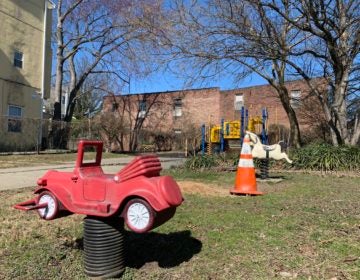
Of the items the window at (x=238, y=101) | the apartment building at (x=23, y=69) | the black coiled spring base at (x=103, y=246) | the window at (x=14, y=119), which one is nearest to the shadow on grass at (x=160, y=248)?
the black coiled spring base at (x=103, y=246)

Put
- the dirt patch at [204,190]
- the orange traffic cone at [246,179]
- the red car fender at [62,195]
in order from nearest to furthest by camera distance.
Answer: the red car fender at [62,195], the orange traffic cone at [246,179], the dirt patch at [204,190]

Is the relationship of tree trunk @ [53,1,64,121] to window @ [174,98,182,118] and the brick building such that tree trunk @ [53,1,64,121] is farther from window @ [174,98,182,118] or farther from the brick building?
window @ [174,98,182,118]

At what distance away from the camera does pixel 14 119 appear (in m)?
23.5

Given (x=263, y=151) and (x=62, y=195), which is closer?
(x=62, y=195)

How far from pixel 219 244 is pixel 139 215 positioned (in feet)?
4.73

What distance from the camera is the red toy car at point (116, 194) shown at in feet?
11.4

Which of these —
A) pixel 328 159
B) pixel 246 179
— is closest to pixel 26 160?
pixel 328 159

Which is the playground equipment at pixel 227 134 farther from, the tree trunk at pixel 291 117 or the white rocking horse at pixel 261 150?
the white rocking horse at pixel 261 150

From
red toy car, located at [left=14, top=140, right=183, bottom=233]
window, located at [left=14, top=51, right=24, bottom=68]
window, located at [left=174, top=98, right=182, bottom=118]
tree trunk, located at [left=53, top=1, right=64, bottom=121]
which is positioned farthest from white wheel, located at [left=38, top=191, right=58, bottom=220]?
window, located at [left=174, top=98, right=182, bottom=118]

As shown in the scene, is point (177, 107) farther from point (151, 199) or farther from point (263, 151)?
point (151, 199)

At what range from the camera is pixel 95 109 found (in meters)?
52.9

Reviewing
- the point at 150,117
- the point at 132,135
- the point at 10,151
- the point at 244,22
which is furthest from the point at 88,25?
the point at 244,22

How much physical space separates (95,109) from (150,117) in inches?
541

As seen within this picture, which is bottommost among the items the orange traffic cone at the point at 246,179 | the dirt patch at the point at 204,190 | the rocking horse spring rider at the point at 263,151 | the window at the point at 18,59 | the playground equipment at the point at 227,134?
the dirt patch at the point at 204,190
